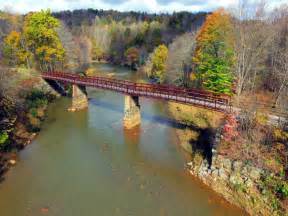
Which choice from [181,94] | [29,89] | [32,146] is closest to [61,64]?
[29,89]

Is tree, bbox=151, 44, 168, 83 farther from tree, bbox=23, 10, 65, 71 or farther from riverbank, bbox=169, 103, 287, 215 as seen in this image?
riverbank, bbox=169, 103, 287, 215

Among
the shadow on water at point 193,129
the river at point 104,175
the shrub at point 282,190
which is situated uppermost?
the shrub at point 282,190

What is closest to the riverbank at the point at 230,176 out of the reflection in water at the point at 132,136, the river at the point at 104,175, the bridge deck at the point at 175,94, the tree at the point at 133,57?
the river at the point at 104,175

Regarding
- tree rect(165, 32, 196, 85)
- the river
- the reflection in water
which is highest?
tree rect(165, 32, 196, 85)

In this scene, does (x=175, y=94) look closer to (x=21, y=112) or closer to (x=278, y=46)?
(x=278, y=46)

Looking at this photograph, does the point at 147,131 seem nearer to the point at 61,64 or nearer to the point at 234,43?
the point at 234,43

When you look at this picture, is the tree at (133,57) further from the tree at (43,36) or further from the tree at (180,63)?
the tree at (43,36)

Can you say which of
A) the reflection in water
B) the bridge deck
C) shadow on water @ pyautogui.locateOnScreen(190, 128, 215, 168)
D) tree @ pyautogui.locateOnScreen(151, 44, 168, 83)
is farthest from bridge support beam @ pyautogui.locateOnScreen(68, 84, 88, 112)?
shadow on water @ pyautogui.locateOnScreen(190, 128, 215, 168)
